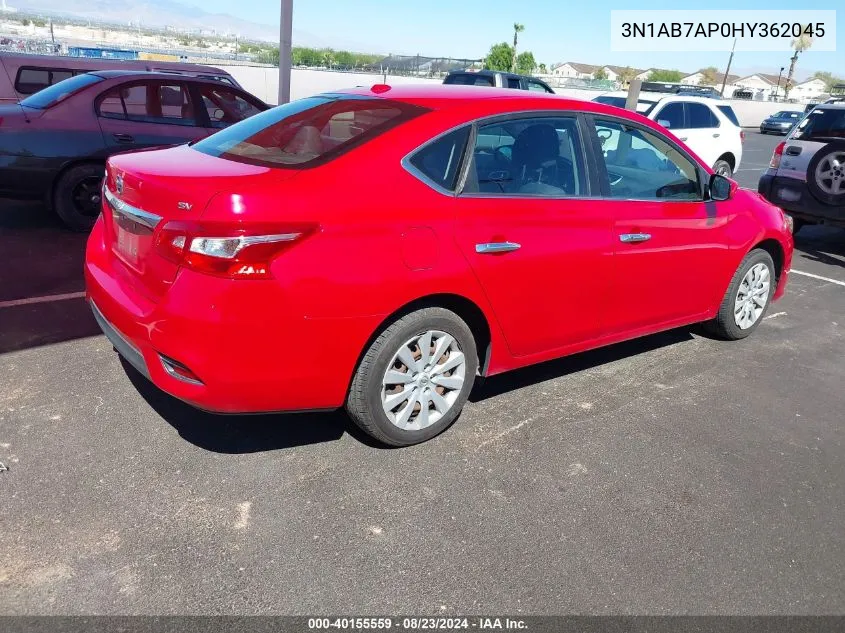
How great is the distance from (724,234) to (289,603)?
3551mm

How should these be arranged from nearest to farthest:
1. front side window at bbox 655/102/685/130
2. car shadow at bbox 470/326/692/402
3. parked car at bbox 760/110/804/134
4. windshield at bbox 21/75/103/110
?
car shadow at bbox 470/326/692/402 < windshield at bbox 21/75/103/110 < front side window at bbox 655/102/685/130 < parked car at bbox 760/110/804/134

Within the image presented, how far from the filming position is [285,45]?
999 cm

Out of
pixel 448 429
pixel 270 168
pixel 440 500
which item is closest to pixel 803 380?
pixel 448 429

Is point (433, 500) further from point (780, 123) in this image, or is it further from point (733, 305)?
point (780, 123)

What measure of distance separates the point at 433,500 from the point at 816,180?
658cm

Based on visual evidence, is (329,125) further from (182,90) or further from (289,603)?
(182,90)

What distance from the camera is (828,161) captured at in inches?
298

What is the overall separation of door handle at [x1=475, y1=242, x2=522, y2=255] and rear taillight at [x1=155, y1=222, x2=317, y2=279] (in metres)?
0.89

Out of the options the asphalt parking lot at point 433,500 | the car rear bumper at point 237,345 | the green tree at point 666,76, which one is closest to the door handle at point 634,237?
the asphalt parking lot at point 433,500

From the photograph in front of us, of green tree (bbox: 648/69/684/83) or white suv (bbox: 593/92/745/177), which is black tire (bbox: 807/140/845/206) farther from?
green tree (bbox: 648/69/684/83)

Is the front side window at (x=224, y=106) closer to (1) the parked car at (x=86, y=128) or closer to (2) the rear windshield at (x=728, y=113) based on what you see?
(1) the parked car at (x=86, y=128)

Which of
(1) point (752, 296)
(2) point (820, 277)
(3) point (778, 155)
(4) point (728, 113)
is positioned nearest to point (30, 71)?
(1) point (752, 296)

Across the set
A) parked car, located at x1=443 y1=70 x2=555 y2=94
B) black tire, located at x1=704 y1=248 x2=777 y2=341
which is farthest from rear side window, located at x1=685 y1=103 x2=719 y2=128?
black tire, located at x1=704 y1=248 x2=777 y2=341

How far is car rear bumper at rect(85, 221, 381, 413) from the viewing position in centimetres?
273
